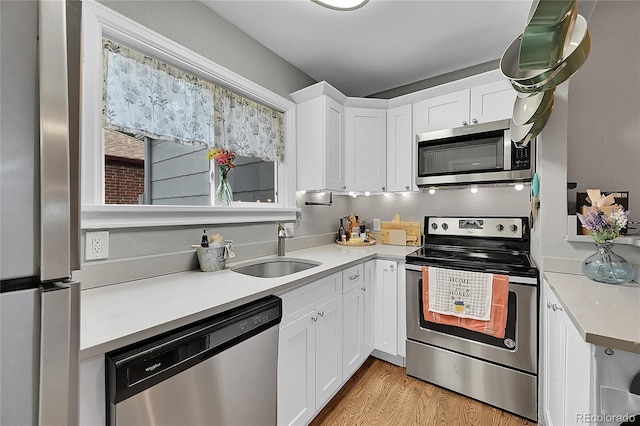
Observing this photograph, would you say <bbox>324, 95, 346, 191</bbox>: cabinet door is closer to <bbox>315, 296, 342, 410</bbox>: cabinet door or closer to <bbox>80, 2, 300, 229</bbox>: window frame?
<bbox>80, 2, 300, 229</bbox>: window frame

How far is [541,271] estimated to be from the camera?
1.65 m

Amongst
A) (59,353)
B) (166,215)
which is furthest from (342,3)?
(59,353)

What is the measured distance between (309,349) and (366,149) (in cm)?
187

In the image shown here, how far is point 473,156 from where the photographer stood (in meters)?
2.27

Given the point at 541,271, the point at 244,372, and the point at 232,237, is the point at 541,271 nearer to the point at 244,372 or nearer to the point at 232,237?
the point at 244,372

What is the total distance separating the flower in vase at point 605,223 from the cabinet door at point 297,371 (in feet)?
4.74

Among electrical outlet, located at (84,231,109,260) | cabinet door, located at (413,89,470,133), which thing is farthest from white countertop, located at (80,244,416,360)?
cabinet door, located at (413,89,470,133)

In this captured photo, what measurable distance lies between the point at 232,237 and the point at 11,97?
1559 mm

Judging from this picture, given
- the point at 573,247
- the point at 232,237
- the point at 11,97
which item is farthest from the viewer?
the point at 232,237

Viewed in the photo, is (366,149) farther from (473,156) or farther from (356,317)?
(356,317)

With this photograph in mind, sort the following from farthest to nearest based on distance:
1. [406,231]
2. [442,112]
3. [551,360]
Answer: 1. [406,231]
2. [442,112]
3. [551,360]

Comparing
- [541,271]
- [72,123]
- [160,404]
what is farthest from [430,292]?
[72,123]

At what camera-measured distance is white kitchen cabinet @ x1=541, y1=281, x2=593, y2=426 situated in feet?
3.20

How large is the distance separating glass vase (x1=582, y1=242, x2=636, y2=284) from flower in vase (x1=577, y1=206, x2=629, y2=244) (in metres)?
0.05
